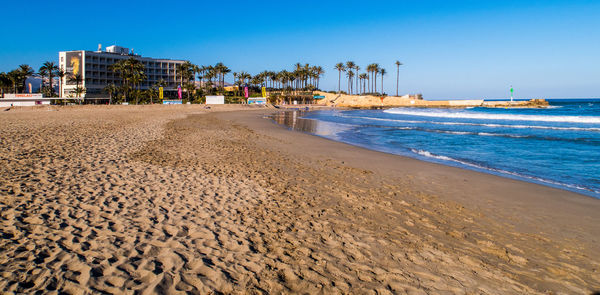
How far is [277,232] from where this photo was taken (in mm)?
5121

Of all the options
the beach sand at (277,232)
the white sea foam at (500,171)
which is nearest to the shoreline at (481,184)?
the beach sand at (277,232)

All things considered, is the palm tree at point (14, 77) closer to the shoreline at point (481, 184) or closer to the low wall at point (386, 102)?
the low wall at point (386, 102)

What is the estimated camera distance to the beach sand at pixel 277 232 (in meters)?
3.74

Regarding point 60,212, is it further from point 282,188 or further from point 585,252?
point 585,252

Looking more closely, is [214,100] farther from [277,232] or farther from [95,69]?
[277,232]

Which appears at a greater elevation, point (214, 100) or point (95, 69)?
point (95, 69)

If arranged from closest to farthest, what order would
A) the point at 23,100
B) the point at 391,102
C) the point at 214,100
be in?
the point at 23,100 < the point at 214,100 < the point at 391,102

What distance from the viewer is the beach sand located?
3.74 m

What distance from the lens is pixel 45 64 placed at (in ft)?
230

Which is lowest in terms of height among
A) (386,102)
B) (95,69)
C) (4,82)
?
(4,82)

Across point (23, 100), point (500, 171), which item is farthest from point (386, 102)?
point (500, 171)

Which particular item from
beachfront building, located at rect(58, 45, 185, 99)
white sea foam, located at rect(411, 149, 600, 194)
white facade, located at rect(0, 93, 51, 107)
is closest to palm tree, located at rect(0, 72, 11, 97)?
beachfront building, located at rect(58, 45, 185, 99)

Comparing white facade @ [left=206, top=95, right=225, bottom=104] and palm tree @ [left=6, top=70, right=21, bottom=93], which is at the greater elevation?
palm tree @ [left=6, top=70, right=21, bottom=93]

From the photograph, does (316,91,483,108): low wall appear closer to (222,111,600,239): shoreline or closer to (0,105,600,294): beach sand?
(222,111,600,239): shoreline
